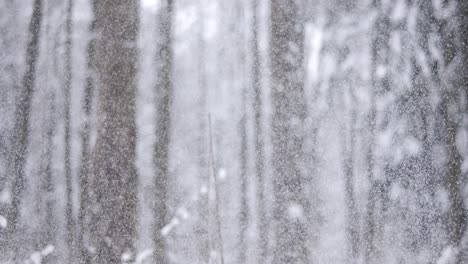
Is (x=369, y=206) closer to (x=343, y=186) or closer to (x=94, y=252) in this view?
(x=343, y=186)

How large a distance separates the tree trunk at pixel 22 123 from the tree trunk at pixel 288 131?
2.09ft

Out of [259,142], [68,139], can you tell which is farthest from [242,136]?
[68,139]

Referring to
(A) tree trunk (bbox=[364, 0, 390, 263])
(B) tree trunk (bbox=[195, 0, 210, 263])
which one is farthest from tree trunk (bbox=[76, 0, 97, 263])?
(A) tree trunk (bbox=[364, 0, 390, 263])

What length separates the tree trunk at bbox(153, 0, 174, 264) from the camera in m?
1.27

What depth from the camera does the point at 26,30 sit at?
52.2 inches

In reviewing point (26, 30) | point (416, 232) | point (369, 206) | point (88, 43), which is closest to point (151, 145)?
point (88, 43)

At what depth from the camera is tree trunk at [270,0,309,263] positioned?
49.3 inches

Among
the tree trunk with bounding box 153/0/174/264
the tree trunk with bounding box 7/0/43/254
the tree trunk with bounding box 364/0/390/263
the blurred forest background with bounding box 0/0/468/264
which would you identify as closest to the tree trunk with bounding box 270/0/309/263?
the blurred forest background with bounding box 0/0/468/264

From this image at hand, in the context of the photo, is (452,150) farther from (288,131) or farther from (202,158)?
(202,158)

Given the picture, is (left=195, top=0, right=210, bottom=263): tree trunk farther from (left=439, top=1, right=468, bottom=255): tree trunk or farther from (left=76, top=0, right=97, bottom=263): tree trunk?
(left=439, top=1, right=468, bottom=255): tree trunk

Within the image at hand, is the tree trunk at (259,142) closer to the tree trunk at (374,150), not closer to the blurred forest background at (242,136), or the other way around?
the blurred forest background at (242,136)

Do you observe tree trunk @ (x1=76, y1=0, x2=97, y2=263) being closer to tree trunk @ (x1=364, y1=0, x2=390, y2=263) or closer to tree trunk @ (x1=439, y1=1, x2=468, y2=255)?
tree trunk @ (x1=364, y1=0, x2=390, y2=263)

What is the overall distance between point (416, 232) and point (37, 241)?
0.98m

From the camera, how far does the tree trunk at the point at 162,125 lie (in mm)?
1269
